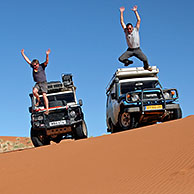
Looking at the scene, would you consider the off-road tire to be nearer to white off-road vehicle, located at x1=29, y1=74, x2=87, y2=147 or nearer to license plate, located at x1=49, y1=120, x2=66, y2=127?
white off-road vehicle, located at x1=29, y1=74, x2=87, y2=147

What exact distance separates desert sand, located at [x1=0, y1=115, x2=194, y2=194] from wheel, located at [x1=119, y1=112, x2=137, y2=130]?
11.1ft

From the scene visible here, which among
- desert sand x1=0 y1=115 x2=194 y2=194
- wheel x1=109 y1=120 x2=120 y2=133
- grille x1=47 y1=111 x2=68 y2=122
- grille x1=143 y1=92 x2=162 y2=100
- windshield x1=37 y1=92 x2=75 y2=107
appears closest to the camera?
desert sand x1=0 y1=115 x2=194 y2=194

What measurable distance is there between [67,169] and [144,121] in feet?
21.4

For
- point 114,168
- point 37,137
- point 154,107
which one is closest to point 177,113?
point 154,107

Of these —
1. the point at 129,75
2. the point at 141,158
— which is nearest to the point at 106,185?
the point at 141,158

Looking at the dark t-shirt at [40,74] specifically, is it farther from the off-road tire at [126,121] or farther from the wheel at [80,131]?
the off-road tire at [126,121]

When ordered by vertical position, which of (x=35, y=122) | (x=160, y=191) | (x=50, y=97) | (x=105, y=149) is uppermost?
(x=50, y=97)

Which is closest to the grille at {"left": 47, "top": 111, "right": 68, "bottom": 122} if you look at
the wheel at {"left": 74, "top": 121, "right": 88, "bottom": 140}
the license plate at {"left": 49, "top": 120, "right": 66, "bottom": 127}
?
the license plate at {"left": 49, "top": 120, "right": 66, "bottom": 127}

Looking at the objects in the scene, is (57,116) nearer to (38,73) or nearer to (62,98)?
(62,98)

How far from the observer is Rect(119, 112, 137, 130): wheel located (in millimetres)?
12205

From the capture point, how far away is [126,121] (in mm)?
12625

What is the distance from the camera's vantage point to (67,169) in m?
6.39

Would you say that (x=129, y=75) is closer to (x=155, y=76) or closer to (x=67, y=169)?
(x=155, y=76)

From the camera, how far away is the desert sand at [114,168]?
475 centimetres
